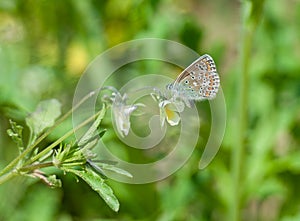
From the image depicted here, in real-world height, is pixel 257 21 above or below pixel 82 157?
above

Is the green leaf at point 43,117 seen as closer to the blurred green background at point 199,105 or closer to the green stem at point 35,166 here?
the green stem at point 35,166

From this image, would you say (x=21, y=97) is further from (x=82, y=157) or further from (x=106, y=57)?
(x=82, y=157)

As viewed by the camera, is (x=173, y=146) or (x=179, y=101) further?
(x=173, y=146)

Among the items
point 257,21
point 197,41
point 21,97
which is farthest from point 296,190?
point 21,97

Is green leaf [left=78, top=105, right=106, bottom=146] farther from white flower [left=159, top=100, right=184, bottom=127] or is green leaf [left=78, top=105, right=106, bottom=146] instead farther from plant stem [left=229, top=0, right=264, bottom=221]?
plant stem [left=229, top=0, right=264, bottom=221]

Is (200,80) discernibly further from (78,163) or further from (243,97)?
(243,97)

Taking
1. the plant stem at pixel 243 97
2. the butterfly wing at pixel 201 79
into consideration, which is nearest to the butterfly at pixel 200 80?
the butterfly wing at pixel 201 79

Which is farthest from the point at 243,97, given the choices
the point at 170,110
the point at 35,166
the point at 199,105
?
A: the point at 35,166
